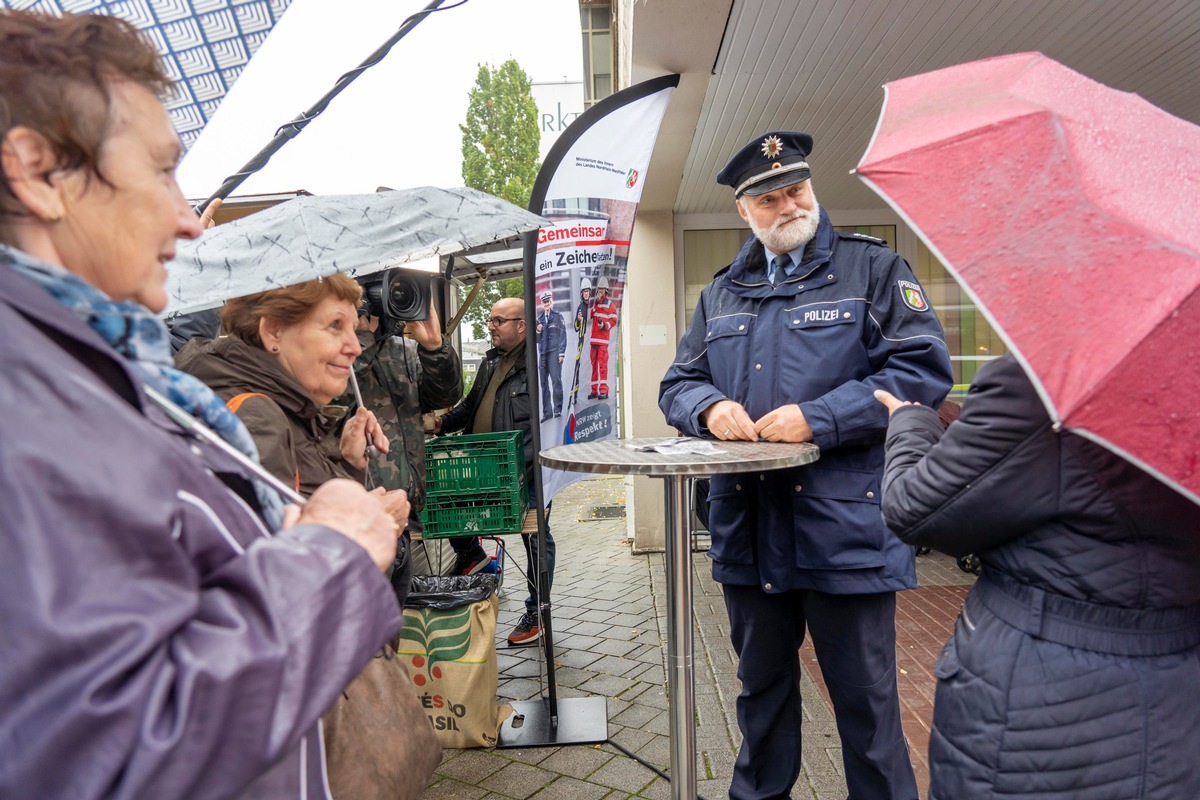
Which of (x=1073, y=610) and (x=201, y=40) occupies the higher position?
(x=201, y=40)

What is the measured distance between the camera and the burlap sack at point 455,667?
11.3ft

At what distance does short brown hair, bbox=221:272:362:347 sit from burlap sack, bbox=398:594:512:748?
170 cm

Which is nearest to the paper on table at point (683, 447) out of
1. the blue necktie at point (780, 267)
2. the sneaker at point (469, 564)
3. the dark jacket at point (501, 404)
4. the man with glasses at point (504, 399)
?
the blue necktie at point (780, 267)

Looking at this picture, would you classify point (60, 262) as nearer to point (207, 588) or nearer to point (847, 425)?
point (207, 588)

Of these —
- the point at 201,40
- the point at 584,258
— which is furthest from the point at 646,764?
the point at 201,40

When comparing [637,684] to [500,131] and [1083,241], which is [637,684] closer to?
[1083,241]

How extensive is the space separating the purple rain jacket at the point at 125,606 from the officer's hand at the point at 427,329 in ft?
9.22

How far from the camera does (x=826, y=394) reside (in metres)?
2.44

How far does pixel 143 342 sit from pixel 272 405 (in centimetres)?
112

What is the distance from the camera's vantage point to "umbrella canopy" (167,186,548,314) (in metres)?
1.99

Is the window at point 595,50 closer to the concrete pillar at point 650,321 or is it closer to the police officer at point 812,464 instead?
the concrete pillar at point 650,321

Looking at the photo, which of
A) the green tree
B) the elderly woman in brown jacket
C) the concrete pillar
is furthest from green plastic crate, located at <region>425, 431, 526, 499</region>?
the green tree

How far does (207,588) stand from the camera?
0.85 meters

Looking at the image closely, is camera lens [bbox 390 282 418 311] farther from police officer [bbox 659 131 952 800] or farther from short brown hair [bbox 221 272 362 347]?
police officer [bbox 659 131 952 800]
